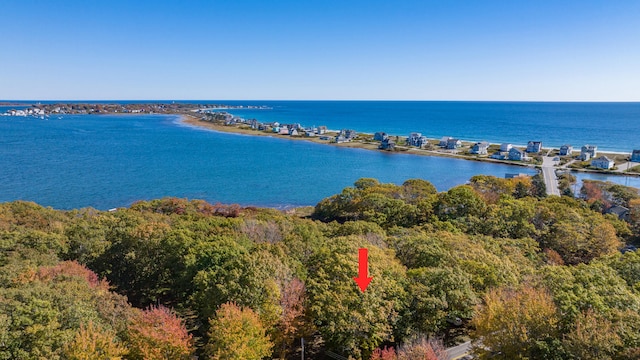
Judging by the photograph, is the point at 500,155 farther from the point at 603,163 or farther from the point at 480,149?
the point at 603,163

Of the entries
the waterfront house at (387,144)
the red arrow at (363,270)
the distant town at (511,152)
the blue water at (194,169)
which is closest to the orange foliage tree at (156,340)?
the red arrow at (363,270)

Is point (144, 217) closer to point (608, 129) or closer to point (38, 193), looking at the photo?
point (38, 193)

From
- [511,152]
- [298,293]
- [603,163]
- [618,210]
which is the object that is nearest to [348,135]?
[511,152]

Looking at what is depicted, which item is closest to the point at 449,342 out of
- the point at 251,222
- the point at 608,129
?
the point at 251,222

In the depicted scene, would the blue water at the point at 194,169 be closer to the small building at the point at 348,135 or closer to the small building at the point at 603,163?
the small building at the point at 348,135

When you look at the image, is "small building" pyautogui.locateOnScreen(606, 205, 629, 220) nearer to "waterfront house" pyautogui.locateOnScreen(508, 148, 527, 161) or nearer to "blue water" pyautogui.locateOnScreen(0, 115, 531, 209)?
"blue water" pyautogui.locateOnScreen(0, 115, 531, 209)
